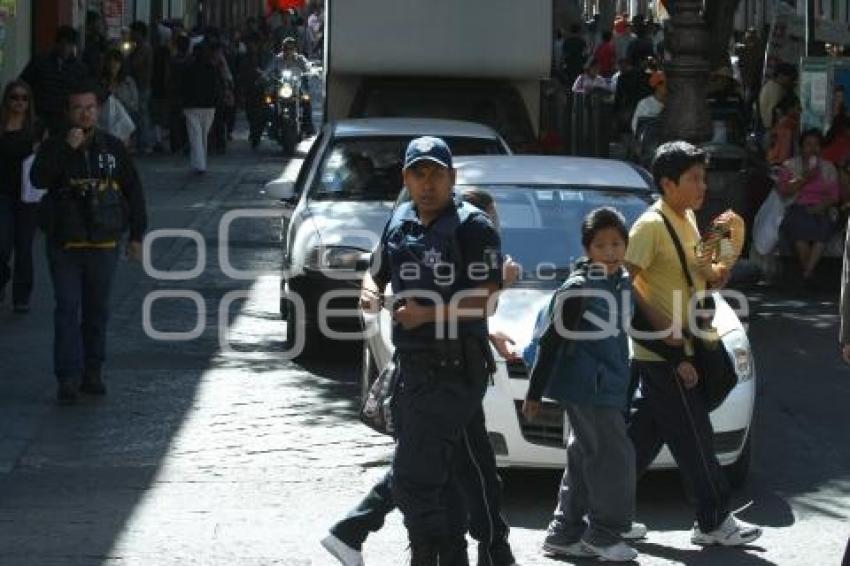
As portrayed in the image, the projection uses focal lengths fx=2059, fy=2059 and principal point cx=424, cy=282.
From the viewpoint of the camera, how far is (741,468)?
380 inches

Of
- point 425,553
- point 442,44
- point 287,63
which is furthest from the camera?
point 287,63

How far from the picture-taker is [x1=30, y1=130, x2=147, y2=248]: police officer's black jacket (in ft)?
38.0

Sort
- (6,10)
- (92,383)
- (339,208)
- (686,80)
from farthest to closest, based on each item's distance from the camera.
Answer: (6,10) → (686,80) → (339,208) → (92,383)

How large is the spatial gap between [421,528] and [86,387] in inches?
198

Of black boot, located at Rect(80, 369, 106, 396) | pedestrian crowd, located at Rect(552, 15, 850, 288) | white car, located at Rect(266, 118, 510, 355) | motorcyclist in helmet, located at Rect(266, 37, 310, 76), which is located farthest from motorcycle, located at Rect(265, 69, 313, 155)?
black boot, located at Rect(80, 369, 106, 396)

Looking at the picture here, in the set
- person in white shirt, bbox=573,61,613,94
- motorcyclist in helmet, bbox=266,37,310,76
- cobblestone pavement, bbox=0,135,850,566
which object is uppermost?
motorcyclist in helmet, bbox=266,37,310,76

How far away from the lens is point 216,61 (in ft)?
96.5

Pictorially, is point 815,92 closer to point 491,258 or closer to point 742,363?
point 742,363

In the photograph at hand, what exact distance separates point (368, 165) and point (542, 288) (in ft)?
13.7

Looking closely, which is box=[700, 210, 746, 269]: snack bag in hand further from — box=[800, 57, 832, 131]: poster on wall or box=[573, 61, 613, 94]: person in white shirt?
box=[573, 61, 613, 94]: person in white shirt

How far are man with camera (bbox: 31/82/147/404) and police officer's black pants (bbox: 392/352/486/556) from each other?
457 cm

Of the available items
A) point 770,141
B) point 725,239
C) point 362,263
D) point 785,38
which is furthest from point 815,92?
point 725,239


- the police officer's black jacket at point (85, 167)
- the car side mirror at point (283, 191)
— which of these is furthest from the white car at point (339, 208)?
the police officer's black jacket at point (85, 167)

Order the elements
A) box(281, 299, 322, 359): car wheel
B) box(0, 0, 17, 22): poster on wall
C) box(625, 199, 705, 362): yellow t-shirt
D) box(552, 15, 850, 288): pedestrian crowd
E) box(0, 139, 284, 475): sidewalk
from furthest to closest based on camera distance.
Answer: box(0, 0, 17, 22): poster on wall → box(552, 15, 850, 288): pedestrian crowd → box(281, 299, 322, 359): car wheel → box(0, 139, 284, 475): sidewalk → box(625, 199, 705, 362): yellow t-shirt
